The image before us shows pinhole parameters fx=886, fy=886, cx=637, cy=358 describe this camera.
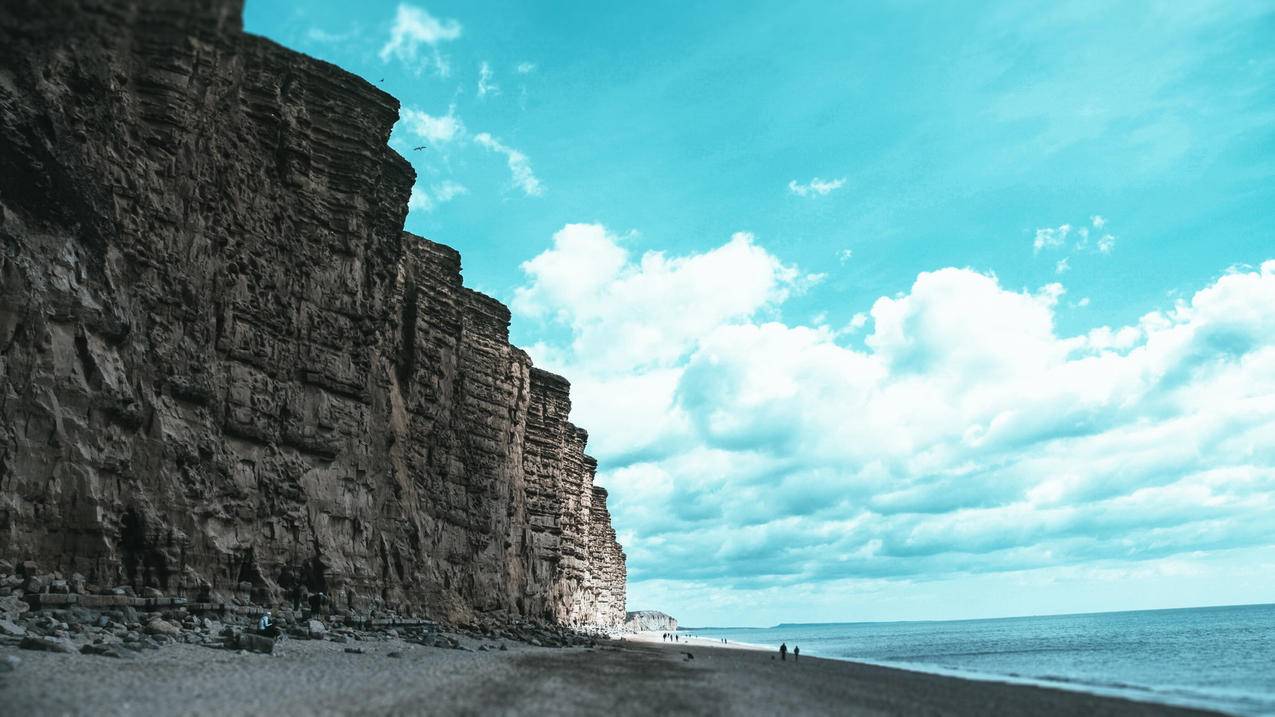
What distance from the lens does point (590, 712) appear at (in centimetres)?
1303

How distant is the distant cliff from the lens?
546 ft

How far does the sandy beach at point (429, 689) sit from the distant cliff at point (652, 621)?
469ft

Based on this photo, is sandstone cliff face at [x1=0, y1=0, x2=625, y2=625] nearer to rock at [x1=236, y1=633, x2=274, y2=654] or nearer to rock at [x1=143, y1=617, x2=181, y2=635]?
rock at [x1=143, y1=617, x2=181, y2=635]

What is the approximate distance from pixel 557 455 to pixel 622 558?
53.7 metres

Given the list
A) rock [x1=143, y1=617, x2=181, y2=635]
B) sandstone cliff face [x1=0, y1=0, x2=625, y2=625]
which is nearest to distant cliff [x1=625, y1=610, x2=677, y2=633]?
sandstone cliff face [x1=0, y1=0, x2=625, y2=625]

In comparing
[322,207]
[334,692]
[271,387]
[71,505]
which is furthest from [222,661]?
[322,207]

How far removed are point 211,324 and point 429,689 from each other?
1486 cm

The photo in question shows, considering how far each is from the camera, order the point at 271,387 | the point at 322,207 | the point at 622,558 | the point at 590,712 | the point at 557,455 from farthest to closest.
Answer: the point at 622,558 → the point at 557,455 → the point at 322,207 → the point at 271,387 → the point at 590,712

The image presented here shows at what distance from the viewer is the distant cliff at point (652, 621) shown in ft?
546

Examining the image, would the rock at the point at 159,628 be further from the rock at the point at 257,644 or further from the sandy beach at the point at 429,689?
the rock at the point at 257,644

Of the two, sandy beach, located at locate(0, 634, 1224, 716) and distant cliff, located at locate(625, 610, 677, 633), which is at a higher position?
sandy beach, located at locate(0, 634, 1224, 716)

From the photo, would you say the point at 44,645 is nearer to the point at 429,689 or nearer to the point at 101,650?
the point at 101,650

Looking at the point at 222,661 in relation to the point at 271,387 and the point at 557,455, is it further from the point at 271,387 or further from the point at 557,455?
the point at 557,455

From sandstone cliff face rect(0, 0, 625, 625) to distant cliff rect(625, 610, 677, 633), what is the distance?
432ft
